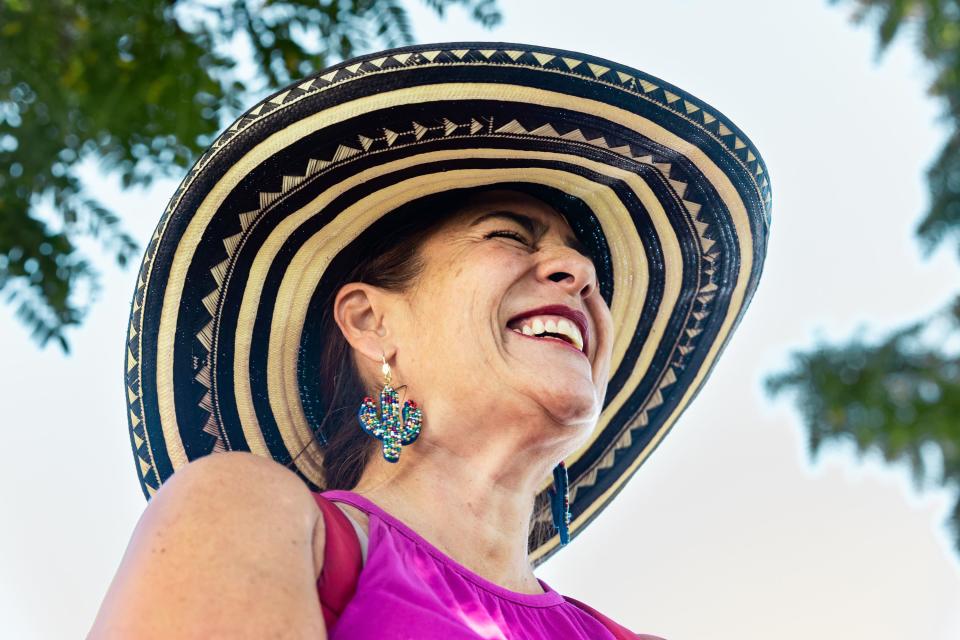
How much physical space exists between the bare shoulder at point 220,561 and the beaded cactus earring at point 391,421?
558 millimetres

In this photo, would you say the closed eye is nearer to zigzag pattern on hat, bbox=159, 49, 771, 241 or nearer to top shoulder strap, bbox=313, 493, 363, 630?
zigzag pattern on hat, bbox=159, 49, 771, 241

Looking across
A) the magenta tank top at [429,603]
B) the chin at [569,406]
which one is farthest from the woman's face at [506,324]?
the magenta tank top at [429,603]

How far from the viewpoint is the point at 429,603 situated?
5.95 ft

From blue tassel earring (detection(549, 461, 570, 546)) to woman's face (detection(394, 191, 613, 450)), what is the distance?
265 millimetres

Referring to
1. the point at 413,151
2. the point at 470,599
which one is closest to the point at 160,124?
the point at 413,151

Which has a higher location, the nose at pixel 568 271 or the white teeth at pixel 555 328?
the nose at pixel 568 271

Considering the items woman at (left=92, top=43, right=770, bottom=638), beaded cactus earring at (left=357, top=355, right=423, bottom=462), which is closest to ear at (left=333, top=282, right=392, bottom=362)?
woman at (left=92, top=43, right=770, bottom=638)

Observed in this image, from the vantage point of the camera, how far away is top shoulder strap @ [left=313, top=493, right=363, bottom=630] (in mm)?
1731

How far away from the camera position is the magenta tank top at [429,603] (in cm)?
172

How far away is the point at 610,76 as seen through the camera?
7.68 feet

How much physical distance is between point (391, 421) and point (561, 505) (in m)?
0.50

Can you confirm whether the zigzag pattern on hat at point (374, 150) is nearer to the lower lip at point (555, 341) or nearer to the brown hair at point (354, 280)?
the brown hair at point (354, 280)

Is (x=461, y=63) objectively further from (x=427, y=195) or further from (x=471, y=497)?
(x=471, y=497)

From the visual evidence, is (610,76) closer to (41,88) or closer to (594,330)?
(594,330)
